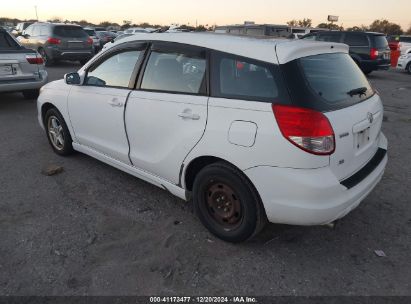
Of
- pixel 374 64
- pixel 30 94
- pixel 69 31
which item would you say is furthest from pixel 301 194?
pixel 69 31

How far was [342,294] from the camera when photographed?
252 cm

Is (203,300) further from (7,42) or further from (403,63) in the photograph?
(403,63)

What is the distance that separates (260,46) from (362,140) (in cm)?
112

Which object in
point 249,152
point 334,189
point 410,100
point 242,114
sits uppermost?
point 242,114

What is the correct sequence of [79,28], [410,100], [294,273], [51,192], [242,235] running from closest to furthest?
[294,273]
[242,235]
[51,192]
[410,100]
[79,28]

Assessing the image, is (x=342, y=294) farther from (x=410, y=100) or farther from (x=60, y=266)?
(x=410, y=100)

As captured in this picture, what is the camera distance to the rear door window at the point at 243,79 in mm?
2607

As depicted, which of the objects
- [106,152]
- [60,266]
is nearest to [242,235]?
[60,266]

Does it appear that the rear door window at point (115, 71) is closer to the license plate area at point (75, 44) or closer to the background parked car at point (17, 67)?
the background parked car at point (17, 67)

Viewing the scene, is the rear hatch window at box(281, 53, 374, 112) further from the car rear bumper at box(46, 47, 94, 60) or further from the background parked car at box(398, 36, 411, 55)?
the background parked car at box(398, 36, 411, 55)

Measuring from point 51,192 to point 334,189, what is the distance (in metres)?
2.99

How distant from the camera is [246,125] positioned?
8.57ft

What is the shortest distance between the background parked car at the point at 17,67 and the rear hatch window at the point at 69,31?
8085 millimetres

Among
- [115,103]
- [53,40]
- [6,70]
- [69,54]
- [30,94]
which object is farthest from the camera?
Result: [69,54]
